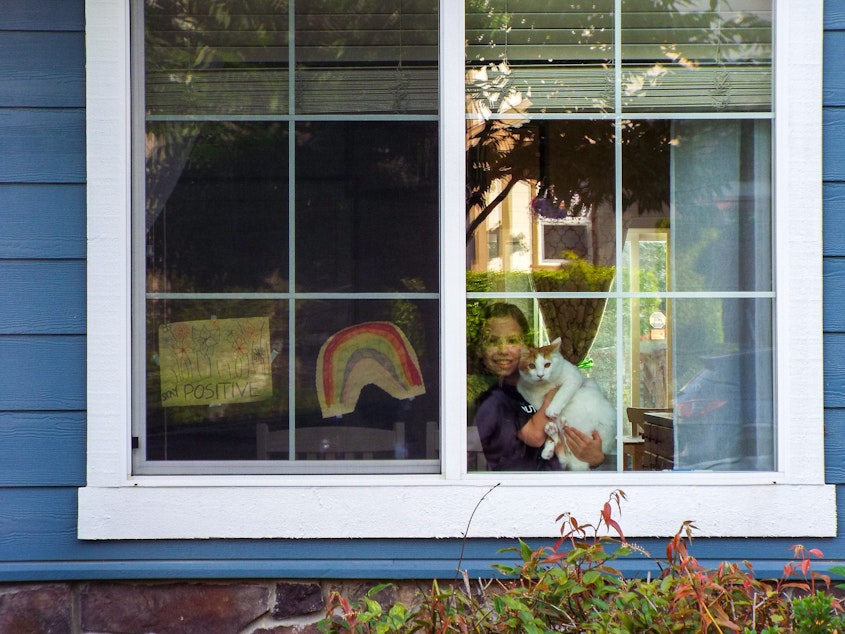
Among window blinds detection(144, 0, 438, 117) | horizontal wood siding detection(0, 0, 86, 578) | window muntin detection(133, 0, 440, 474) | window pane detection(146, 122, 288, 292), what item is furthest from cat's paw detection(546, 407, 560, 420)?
horizontal wood siding detection(0, 0, 86, 578)

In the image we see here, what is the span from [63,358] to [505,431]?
4.46ft

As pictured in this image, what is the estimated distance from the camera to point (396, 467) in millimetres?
2805

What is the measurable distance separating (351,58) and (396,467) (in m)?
1.28

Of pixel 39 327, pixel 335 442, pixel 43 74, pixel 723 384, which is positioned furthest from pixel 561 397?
pixel 43 74

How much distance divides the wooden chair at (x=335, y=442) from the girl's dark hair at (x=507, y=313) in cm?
44

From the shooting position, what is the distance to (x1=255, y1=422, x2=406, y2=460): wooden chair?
2816 millimetres

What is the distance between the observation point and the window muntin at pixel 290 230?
9.25 feet

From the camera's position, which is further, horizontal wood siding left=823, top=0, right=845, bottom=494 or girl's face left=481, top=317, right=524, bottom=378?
girl's face left=481, top=317, right=524, bottom=378

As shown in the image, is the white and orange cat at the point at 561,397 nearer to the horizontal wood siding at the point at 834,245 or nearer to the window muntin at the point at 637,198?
the window muntin at the point at 637,198

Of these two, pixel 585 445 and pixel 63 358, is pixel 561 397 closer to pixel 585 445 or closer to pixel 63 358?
pixel 585 445

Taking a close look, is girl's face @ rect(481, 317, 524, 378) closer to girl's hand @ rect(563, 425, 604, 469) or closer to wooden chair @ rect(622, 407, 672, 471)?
girl's hand @ rect(563, 425, 604, 469)

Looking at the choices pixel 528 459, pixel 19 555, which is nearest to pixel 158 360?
pixel 19 555

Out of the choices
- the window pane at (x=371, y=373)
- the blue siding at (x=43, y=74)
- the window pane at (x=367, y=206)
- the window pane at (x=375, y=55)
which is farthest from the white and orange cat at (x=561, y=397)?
the blue siding at (x=43, y=74)

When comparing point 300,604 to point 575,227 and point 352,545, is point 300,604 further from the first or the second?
point 575,227
